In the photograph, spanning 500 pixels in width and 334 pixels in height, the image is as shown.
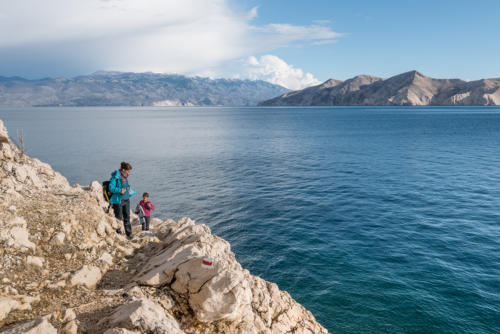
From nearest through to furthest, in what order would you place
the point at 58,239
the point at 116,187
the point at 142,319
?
the point at 142,319 < the point at 58,239 < the point at 116,187

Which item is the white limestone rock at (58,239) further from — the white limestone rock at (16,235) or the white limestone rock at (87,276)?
the white limestone rock at (87,276)

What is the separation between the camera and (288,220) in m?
24.4

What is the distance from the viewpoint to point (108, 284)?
9.93 metres

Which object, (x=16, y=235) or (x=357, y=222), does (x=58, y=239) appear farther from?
(x=357, y=222)

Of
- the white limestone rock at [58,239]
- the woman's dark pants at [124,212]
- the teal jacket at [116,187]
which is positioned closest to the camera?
the white limestone rock at [58,239]

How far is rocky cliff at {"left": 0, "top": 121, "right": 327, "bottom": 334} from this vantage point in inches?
287

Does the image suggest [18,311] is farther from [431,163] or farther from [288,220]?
[431,163]

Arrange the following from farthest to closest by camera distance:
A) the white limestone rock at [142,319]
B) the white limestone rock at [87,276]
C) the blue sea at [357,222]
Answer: the blue sea at [357,222] < the white limestone rock at [87,276] < the white limestone rock at [142,319]

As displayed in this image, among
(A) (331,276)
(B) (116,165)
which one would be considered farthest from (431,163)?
(B) (116,165)

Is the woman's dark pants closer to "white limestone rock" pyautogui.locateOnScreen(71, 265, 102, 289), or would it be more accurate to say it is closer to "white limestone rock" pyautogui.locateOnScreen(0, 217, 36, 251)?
"white limestone rock" pyautogui.locateOnScreen(0, 217, 36, 251)

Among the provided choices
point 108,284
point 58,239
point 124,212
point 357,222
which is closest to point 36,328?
point 108,284

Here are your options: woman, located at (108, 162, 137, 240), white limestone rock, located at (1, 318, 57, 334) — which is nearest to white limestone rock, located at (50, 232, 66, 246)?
woman, located at (108, 162, 137, 240)

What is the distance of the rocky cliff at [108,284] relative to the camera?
7289mm

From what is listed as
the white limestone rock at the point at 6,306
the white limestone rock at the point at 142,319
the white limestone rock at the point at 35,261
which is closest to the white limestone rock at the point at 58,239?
the white limestone rock at the point at 35,261
